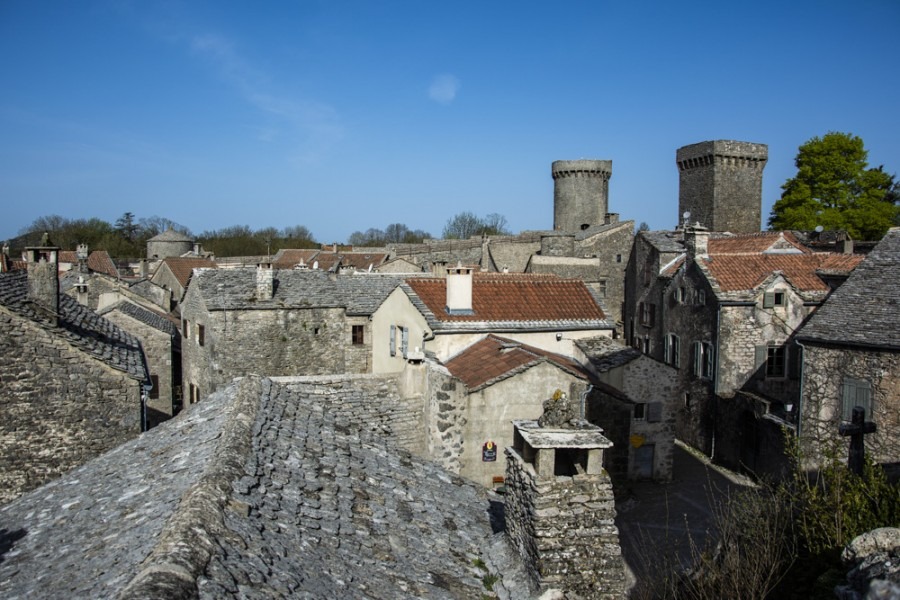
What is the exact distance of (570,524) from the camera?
749cm

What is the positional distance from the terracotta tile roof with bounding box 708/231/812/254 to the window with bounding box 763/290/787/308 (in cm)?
498

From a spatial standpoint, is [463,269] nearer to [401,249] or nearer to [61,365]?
[61,365]

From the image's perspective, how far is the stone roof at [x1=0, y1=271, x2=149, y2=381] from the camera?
13.0 meters

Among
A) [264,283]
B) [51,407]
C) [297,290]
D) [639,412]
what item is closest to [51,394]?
[51,407]

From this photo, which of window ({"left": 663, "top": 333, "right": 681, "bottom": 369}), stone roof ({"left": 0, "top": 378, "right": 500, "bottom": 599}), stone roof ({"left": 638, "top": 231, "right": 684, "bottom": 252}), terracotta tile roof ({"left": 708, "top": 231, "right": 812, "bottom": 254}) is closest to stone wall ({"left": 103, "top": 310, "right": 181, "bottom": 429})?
stone roof ({"left": 0, "top": 378, "right": 500, "bottom": 599})

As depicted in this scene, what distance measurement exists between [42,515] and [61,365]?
218 inches

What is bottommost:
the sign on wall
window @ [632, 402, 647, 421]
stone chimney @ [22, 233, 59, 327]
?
window @ [632, 402, 647, 421]

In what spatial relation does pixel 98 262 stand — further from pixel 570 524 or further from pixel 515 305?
pixel 570 524

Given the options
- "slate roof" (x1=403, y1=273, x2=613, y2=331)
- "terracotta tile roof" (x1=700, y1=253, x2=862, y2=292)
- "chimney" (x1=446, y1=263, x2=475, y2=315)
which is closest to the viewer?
"slate roof" (x1=403, y1=273, x2=613, y2=331)

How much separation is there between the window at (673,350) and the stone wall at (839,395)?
9074 millimetres

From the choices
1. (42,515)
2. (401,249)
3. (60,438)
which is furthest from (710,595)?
(401,249)

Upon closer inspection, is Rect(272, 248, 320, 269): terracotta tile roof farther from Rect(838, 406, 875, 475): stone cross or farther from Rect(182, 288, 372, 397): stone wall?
Rect(838, 406, 875, 475): stone cross

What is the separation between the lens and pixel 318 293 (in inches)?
1086

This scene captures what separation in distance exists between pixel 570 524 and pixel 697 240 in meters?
21.2
